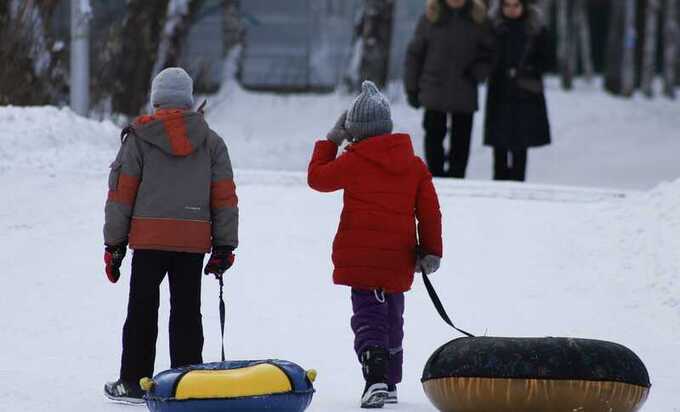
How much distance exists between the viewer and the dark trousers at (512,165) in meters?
14.3

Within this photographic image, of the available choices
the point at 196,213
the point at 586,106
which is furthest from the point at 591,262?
the point at 586,106

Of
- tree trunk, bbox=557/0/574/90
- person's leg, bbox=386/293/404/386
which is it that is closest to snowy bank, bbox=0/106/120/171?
person's leg, bbox=386/293/404/386

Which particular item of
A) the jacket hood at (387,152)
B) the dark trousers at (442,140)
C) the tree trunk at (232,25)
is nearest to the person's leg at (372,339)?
the jacket hood at (387,152)

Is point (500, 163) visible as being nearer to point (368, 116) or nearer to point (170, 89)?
point (368, 116)

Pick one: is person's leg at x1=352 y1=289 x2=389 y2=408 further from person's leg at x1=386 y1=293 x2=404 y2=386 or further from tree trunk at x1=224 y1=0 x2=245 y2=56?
tree trunk at x1=224 y1=0 x2=245 y2=56

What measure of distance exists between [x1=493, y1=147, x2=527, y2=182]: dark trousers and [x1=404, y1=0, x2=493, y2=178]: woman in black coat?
78 centimetres

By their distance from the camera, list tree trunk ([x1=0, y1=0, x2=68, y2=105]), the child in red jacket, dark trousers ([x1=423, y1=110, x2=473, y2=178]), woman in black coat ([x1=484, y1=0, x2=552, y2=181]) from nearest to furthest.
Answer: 1. the child in red jacket
2. woman in black coat ([x1=484, y1=0, x2=552, y2=181])
3. dark trousers ([x1=423, y1=110, x2=473, y2=178])
4. tree trunk ([x1=0, y1=0, x2=68, y2=105])

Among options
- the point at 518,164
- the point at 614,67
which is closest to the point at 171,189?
the point at 518,164

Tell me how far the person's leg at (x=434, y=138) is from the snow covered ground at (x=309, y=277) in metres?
1.14

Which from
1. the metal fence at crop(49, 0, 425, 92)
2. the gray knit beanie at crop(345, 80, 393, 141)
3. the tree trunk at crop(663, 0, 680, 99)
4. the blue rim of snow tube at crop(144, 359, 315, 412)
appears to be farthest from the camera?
the tree trunk at crop(663, 0, 680, 99)

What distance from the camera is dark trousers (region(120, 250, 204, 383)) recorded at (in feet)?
23.4

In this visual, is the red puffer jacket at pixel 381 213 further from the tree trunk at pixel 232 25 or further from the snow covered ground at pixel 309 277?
the tree trunk at pixel 232 25

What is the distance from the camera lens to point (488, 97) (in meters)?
14.1

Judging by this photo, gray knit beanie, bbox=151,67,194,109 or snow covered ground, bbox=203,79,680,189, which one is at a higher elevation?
gray knit beanie, bbox=151,67,194,109
